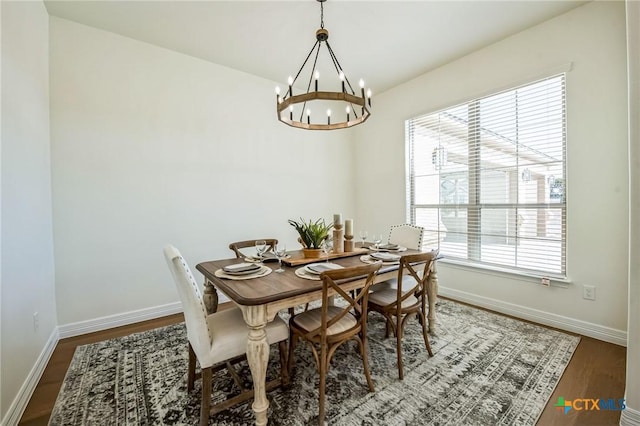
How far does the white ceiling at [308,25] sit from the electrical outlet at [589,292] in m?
2.55

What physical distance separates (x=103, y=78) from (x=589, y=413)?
4662mm

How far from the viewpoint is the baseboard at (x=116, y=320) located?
2637mm

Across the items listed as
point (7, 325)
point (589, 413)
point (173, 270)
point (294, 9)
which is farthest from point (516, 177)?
point (7, 325)

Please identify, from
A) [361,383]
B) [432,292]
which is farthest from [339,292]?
[432,292]

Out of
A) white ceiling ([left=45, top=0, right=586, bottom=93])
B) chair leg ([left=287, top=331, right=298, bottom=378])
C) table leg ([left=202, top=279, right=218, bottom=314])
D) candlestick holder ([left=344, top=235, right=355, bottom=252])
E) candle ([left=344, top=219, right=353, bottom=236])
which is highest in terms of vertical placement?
white ceiling ([left=45, top=0, right=586, bottom=93])

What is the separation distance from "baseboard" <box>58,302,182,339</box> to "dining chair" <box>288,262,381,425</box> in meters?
1.90

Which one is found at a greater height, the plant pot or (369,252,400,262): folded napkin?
the plant pot

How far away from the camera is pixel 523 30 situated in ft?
9.32

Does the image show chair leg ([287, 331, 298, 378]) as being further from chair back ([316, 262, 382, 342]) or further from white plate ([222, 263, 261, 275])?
white plate ([222, 263, 261, 275])

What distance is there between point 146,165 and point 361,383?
2941mm

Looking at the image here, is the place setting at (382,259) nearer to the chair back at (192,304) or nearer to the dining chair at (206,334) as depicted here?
the dining chair at (206,334)

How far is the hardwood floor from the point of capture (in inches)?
63.2

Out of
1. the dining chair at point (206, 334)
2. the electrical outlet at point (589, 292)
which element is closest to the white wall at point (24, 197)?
the dining chair at point (206, 334)

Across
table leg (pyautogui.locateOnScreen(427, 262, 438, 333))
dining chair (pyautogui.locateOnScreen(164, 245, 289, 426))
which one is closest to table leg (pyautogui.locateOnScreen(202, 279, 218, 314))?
dining chair (pyautogui.locateOnScreen(164, 245, 289, 426))
